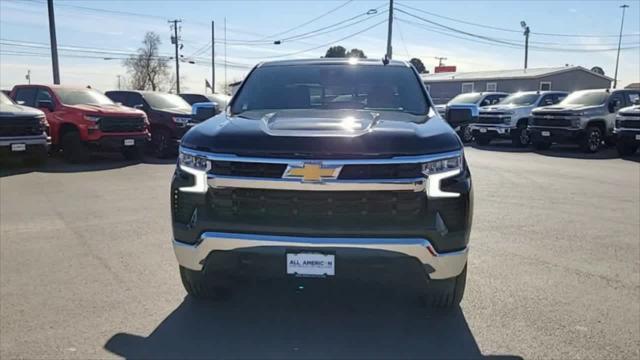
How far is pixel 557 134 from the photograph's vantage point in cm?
1711

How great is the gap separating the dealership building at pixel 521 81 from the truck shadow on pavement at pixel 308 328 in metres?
38.6

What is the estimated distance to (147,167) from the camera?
1275cm

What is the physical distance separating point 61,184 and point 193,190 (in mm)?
7820

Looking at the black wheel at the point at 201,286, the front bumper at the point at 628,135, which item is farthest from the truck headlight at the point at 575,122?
the black wheel at the point at 201,286

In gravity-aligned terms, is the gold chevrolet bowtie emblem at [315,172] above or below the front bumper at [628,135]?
above

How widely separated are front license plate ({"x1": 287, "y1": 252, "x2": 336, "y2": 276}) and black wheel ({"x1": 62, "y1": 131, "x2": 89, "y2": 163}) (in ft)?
36.6

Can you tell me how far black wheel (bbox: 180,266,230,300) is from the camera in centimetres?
385

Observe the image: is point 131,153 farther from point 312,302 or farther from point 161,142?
point 312,302

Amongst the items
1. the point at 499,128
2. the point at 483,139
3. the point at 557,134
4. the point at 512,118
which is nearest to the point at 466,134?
the point at 483,139

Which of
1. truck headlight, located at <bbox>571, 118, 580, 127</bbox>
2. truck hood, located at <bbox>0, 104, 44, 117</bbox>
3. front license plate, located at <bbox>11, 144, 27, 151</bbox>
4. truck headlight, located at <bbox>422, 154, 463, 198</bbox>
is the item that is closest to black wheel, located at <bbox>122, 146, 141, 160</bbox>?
truck hood, located at <bbox>0, 104, 44, 117</bbox>

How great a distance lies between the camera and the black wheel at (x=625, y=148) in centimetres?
1607

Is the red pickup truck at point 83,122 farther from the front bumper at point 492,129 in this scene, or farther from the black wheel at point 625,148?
the black wheel at point 625,148

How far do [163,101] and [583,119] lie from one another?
1263 centimetres

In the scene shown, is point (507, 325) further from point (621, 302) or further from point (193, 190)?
point (193, 190)
